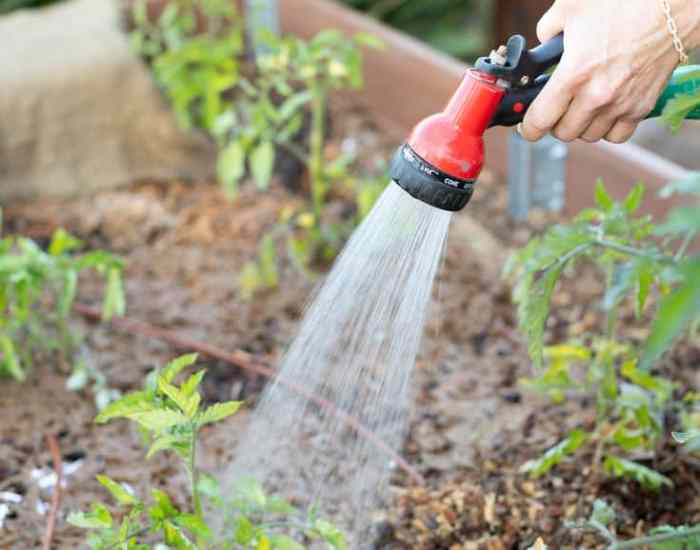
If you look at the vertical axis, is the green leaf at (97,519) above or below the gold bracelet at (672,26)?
below

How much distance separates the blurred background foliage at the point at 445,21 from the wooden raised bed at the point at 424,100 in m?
0.82

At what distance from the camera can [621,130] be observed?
1414 mm

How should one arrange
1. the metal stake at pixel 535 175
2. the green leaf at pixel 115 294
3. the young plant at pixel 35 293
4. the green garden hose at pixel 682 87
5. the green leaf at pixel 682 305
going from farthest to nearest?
1. the metal stake at pixel 535 175
2. the green leaf at pixel 115 294
3. the young plant at pixel 35 293
4. the green garden hose at pixel 682 87
5. the green leaf at pixel 682 305

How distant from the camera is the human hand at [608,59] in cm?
129

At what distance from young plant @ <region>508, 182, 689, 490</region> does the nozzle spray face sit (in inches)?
6.6

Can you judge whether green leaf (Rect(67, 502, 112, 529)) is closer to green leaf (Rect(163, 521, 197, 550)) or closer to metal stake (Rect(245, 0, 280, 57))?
green leaf (Rect(163, 521, 197, 550))

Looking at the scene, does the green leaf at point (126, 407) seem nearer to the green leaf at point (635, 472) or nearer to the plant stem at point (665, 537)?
the plant stem at point (665, 537)

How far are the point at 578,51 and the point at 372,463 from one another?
93 centimetres

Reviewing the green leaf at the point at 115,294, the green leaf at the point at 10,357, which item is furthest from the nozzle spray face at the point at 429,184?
the green leaf at the point at 10,357

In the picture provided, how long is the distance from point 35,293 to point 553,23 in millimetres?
1149

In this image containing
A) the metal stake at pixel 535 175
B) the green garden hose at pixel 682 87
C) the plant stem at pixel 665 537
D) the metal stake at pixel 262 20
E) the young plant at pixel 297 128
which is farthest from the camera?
the metal stake at pixel 262 20

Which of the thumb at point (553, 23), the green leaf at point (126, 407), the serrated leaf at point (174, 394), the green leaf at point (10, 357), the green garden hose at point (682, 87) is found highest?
the thumb at point (553, 23)

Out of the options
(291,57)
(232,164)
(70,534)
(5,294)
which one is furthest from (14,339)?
(291,57)

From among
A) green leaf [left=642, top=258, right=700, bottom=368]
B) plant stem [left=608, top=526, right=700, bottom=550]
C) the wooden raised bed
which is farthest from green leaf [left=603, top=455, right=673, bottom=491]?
green leaf [left=642, top=258, right=700, bottom=368]
